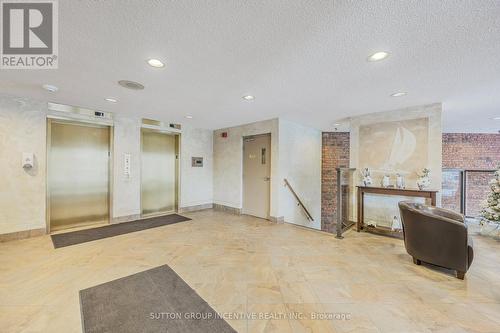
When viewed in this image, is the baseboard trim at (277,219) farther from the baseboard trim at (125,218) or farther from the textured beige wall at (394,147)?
the baseboard trim at (125,218)

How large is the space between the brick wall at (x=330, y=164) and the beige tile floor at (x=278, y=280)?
2.75m

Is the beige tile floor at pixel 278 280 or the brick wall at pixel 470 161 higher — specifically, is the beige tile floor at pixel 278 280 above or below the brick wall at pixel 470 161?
below

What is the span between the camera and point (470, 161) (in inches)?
255

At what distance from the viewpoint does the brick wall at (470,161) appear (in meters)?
6.25

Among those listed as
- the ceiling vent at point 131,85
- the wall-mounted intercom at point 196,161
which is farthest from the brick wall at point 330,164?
the ceiling vent at point 131,85

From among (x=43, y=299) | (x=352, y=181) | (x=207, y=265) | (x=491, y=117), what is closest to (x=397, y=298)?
(x=207, y=265)

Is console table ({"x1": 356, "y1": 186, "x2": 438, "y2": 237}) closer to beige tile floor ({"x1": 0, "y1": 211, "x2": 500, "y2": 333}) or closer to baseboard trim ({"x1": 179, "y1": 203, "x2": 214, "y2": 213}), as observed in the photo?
beige tile floor ({"x1": 0, "y1": 211, "x2": 500, "y2": 333})

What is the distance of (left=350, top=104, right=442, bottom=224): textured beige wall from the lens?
3.62 metres

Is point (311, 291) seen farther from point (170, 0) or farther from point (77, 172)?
point (77, 172)

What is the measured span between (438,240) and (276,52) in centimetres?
288

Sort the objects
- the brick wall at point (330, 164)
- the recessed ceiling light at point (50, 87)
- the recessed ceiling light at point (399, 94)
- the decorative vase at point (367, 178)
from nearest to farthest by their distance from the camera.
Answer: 1. the recessed ceiling light at point (50, 87)
2. the recessed ceiling light at point (399, 94)
3. the decorative vase at point (367, 178)
4. the brick wall at point (330, 164)

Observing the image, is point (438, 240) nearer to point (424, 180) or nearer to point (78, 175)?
point (424, 180)

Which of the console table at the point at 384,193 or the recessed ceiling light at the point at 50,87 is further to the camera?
the console table at the point at 384,193

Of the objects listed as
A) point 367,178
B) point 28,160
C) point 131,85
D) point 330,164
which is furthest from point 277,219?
point 28,160
